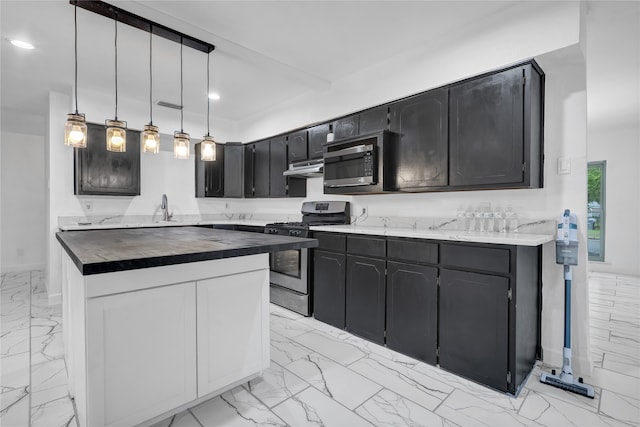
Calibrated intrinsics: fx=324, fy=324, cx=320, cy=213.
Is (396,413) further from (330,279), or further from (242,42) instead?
(242,42)

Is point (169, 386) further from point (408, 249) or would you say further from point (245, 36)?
point (245, 36)

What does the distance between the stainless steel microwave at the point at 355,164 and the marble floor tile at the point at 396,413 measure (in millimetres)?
1741

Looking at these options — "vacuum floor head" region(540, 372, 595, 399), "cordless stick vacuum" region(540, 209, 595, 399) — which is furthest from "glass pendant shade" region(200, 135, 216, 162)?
"vacuum floor head" region(540, 372, 595, 399)

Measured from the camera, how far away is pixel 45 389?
2.03 m

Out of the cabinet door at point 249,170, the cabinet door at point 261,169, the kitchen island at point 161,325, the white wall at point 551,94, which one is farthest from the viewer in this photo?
the cabinet door at point 249,170

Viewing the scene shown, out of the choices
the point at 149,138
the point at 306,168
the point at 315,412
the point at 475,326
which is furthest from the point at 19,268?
the point at 475,326

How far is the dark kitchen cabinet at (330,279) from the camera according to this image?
299cm

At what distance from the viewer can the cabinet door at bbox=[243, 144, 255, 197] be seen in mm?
5000

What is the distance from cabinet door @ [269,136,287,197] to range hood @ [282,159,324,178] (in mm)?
203

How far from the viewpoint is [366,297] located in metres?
2.77

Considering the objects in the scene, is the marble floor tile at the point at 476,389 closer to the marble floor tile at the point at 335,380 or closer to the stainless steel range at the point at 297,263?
the marble floor tile at the point at 335,380

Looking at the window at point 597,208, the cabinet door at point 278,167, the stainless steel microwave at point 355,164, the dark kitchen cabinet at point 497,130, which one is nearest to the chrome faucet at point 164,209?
the cabinet door at point 278,167

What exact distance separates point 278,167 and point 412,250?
2586 mm

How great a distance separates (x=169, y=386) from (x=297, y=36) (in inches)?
106
